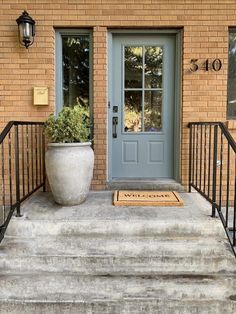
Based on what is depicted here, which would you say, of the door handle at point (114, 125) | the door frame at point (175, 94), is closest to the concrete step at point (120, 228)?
the door frame at point (175, 94)

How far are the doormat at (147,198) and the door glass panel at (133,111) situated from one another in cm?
91

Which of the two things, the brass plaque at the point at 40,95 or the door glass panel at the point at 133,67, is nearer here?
the brass plaque at the point at 40,95

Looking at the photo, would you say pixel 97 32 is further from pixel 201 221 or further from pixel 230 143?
pixel 201 221

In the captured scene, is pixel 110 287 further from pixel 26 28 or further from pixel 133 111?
pixel 26 28

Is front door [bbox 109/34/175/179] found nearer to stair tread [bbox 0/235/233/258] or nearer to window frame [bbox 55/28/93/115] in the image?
window frame [bbox 55/28/93/115]

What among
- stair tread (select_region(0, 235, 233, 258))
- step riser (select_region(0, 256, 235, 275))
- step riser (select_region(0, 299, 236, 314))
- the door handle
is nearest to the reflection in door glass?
the door handle

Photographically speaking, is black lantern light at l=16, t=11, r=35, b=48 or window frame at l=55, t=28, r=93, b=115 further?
window frame at l=55, t=28, r=93, b=115

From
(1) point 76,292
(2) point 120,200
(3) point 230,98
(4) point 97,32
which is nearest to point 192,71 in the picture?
(3) point 230,98

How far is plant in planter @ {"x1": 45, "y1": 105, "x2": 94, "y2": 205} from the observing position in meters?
3.01

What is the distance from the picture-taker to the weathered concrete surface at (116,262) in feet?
7.33

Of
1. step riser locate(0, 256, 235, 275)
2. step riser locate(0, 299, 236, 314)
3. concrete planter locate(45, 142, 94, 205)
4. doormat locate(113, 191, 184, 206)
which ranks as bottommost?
step riser locate(0, 299, 236, 314)

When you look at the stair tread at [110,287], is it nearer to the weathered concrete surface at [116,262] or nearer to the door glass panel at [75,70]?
the weathered concrete surface at [116,262]

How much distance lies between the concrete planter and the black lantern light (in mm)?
1463

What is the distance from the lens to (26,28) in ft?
11.9
